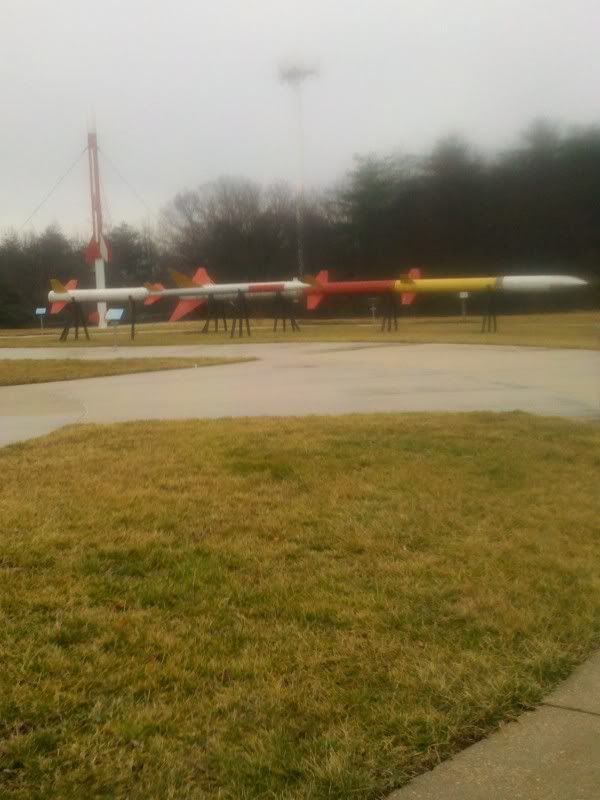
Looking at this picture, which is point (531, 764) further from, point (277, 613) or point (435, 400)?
point (435, 400)

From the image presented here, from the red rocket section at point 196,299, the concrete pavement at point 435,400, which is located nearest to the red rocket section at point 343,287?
the concrete pavement at point 435,400

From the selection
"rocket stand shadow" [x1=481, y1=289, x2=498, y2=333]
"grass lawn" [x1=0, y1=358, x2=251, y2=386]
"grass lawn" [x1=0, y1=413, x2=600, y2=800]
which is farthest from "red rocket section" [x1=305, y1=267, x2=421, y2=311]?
"grass lawn" [x1=0, y1=413, x2=600, y2=800]

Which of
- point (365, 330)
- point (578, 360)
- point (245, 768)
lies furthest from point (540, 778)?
point (365, 330)

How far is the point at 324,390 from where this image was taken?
39.3 feet

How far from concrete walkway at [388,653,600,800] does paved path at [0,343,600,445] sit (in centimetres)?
642

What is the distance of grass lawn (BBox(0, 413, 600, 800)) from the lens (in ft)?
8.01

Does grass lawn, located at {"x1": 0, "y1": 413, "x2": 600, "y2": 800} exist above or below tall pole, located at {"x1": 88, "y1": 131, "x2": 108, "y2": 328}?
below

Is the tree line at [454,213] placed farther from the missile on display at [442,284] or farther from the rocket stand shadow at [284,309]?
the rocket stand shadow at [284,309]

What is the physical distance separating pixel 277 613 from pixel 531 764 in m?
1.35

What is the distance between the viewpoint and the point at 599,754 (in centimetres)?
247

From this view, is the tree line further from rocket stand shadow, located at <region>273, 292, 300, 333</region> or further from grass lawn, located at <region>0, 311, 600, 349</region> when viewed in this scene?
rocket stand shadow, located at <region>273, 292, 300, 333</region>

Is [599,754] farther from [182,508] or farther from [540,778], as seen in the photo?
[182,508]

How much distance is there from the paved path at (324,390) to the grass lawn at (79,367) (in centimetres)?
59

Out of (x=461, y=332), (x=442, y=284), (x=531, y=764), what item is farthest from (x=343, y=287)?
(x=531, y=764)
